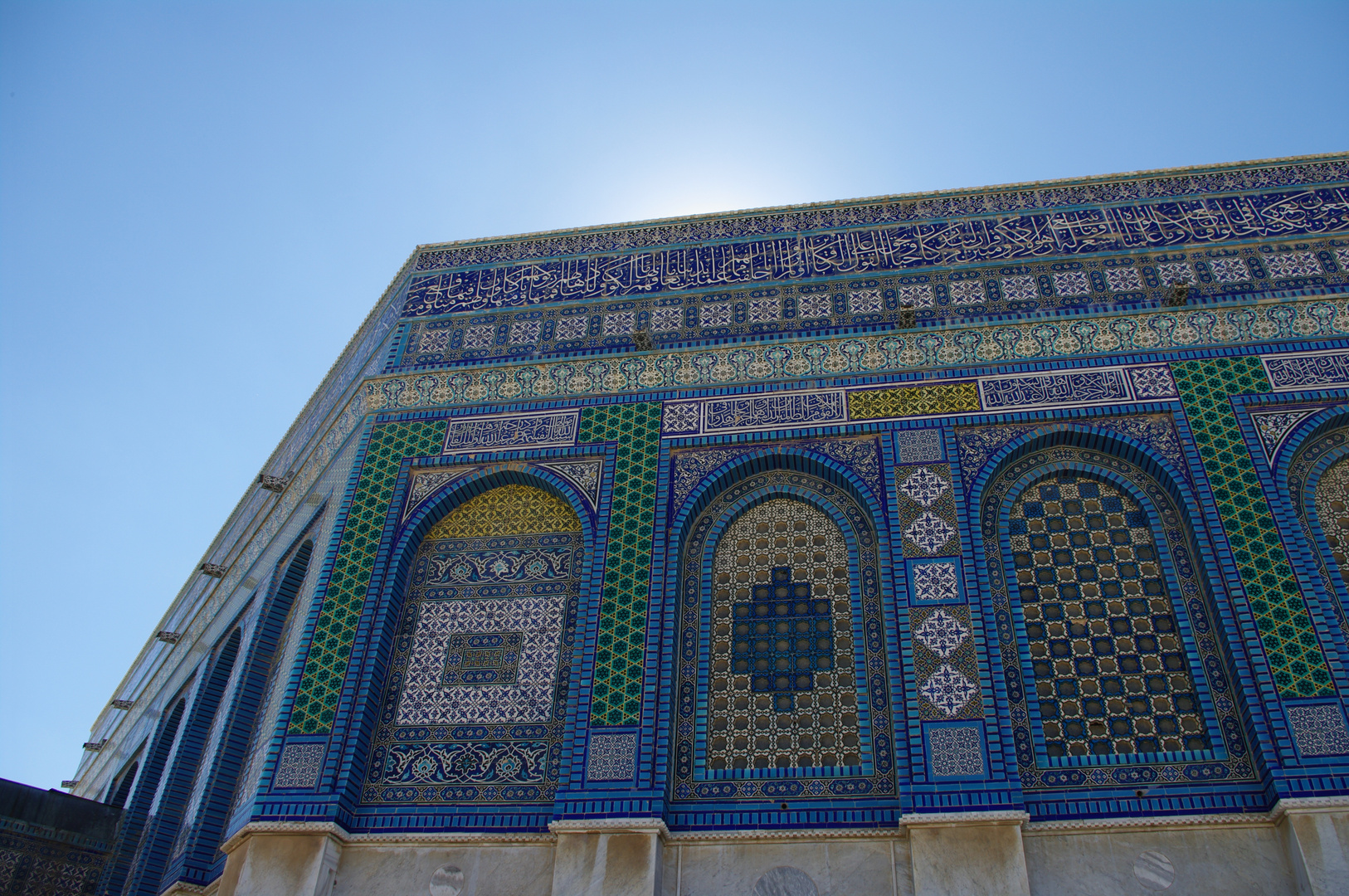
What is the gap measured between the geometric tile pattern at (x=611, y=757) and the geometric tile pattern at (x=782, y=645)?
450 millimetres

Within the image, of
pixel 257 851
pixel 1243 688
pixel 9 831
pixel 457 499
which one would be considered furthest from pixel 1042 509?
pixel 9 831

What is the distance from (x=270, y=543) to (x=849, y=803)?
5.42 metres

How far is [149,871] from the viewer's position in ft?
25.4

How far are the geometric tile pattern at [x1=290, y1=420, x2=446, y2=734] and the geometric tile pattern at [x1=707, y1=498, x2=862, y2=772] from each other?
215 cm

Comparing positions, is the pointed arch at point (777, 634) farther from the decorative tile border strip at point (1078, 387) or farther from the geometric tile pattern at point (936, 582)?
the decorative tile border strip at point (1078, 387)

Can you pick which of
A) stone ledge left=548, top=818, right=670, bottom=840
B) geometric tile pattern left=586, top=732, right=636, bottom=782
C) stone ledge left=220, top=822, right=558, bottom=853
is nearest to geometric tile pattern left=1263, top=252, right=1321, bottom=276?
geometric tile pattern left=586, top=732, right=636, bottom=782

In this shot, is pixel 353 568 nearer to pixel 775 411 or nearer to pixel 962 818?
pixel 775 411

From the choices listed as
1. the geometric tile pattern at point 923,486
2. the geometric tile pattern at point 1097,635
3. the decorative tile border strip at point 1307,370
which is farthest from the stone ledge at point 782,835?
the decorative tile border strip at point 1307,370

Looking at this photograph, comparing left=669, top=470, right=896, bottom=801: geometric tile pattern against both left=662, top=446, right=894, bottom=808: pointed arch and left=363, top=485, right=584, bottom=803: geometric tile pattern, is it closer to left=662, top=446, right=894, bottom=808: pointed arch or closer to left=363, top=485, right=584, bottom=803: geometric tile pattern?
left=662, top=446, right=894, bottom=808: pointed arch

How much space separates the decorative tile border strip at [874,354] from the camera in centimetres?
695

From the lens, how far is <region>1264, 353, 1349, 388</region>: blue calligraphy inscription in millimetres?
6641

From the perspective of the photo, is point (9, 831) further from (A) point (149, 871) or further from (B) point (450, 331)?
(B) point (450, 331)

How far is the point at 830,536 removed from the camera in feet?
21.8

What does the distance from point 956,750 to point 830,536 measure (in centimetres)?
159
